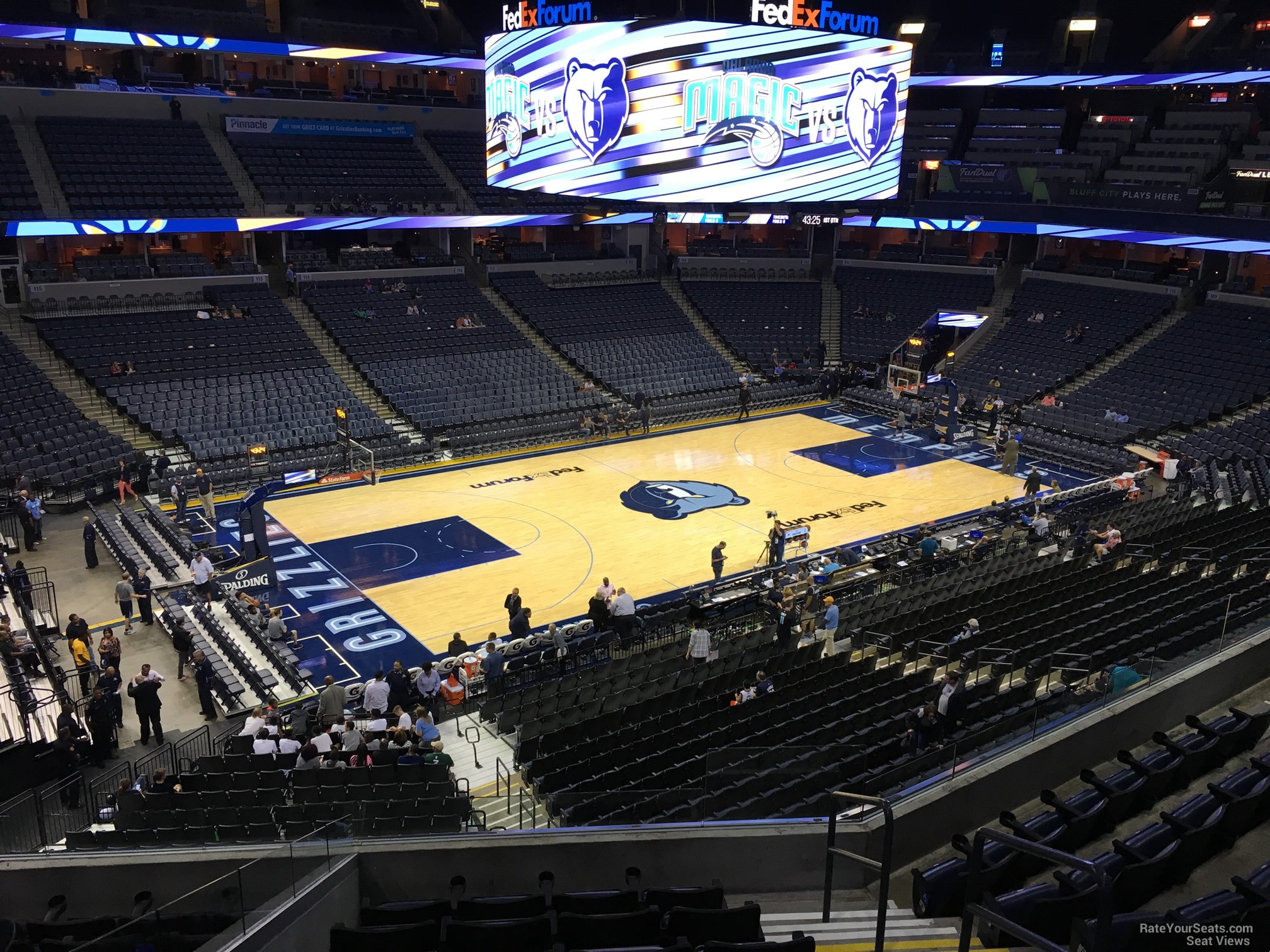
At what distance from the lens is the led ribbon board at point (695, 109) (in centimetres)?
2405

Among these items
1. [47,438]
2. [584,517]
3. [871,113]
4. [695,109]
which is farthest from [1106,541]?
[47,438]

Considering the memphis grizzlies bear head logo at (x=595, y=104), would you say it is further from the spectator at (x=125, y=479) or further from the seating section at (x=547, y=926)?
the seating section at (x=547, y=926)

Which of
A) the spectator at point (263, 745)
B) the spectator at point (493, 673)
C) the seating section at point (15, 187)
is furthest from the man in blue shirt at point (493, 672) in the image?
the seating section at point (15, 187)

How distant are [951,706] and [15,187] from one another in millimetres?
33688

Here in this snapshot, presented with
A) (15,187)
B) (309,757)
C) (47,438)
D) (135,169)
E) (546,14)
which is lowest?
(309,757)

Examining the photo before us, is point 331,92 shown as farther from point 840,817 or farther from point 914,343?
point 840,817

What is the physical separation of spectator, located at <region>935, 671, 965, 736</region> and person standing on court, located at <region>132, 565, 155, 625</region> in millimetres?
14271

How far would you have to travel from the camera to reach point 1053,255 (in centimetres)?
4569

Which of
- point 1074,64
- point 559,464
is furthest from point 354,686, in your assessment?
point 1074,64

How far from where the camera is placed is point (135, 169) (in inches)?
1421

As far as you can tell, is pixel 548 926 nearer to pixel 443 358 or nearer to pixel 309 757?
pixel 309 757

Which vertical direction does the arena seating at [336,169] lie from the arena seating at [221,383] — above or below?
above

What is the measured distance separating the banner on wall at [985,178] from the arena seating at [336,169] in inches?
857

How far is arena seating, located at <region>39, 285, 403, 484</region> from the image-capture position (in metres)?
30.0
